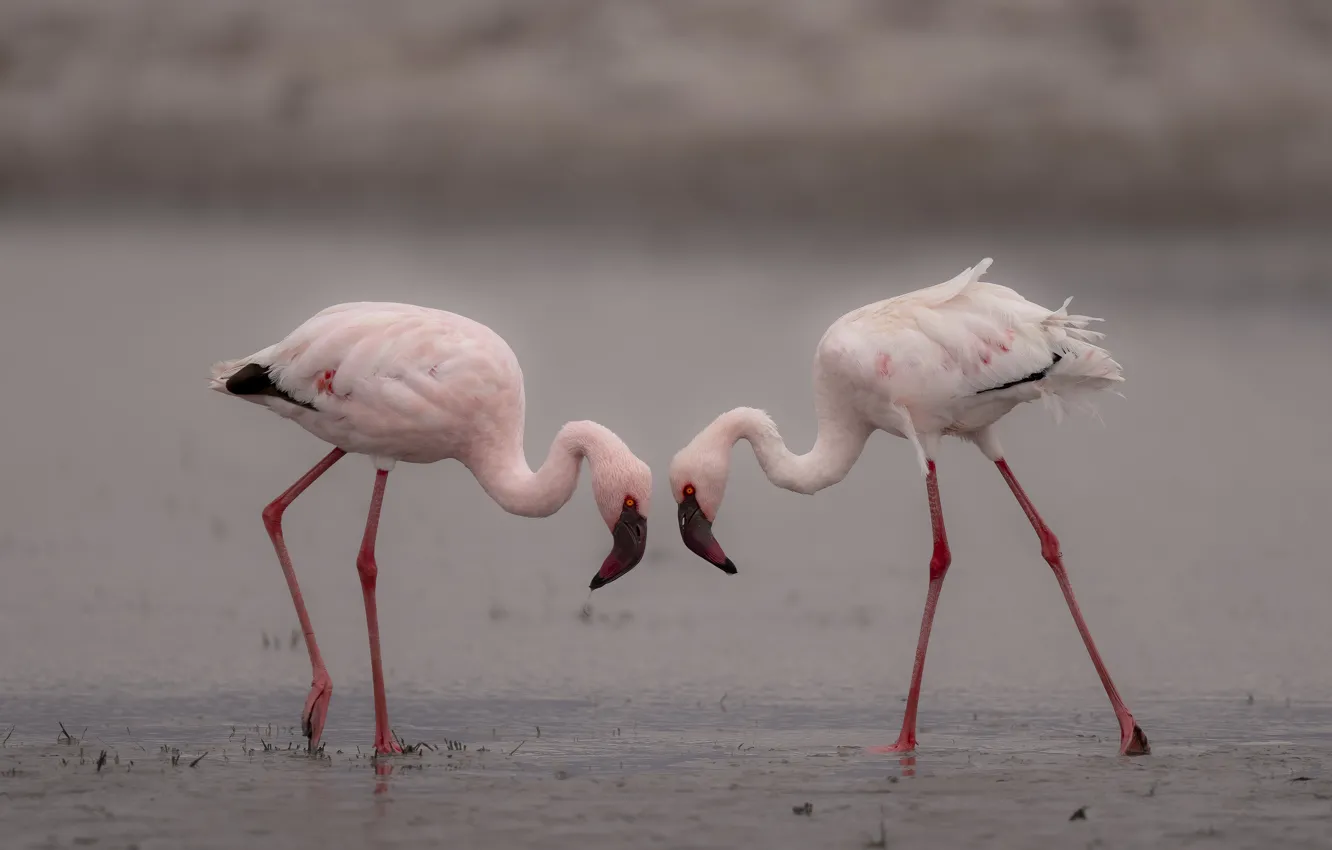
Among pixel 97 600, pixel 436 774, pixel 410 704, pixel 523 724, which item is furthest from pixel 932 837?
pixel 97 600

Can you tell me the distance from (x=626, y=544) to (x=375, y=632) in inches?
54.7

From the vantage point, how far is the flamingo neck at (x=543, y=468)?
387 inches

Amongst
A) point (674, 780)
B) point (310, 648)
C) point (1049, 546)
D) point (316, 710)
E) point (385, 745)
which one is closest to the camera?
point (674, 780)

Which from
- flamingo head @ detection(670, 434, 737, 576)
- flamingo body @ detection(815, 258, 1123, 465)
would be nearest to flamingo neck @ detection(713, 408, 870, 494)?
flamingo body @ detection(815, 258, 1123, 465)

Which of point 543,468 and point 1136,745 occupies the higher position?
point 543,468

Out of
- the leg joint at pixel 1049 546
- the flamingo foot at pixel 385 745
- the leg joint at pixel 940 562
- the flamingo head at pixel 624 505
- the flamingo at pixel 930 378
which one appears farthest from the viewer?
the leg joint at pixel 1049 546

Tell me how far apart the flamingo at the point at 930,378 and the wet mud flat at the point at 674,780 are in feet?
2.59

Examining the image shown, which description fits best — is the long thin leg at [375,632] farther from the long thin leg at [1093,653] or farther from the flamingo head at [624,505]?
the long thin leg at [1093,653]

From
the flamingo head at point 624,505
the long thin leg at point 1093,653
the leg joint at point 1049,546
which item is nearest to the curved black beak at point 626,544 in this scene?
the flamingo head at point 624,505

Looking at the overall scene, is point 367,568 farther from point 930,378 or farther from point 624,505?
point 930,378

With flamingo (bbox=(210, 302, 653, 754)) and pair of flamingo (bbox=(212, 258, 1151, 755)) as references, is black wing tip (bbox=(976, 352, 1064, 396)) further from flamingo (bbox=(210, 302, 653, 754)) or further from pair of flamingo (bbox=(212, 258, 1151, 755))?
flamingo (bbox=(210, 302, 653, 754))

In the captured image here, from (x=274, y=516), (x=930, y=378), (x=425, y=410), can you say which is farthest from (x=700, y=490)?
(x=274, y=516)

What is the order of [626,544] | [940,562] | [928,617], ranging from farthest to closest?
1. [940,562]
2. [928,617]
3. [626,544]

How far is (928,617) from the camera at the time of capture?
1013 centimetres
